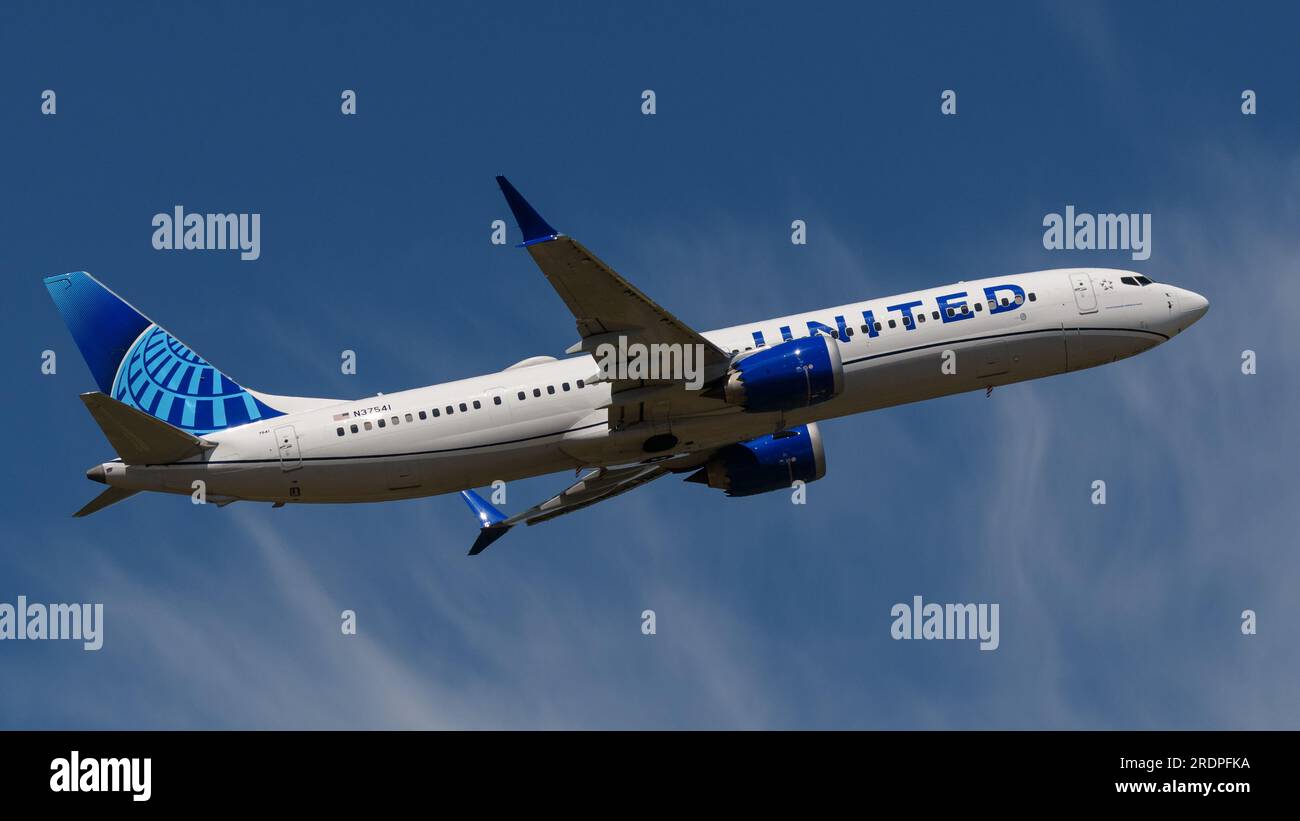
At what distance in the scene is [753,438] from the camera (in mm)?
56969

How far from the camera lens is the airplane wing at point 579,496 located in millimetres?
61188

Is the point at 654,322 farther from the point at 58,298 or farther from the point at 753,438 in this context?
the point at 58,298

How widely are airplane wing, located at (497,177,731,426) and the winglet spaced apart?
889 centimetres

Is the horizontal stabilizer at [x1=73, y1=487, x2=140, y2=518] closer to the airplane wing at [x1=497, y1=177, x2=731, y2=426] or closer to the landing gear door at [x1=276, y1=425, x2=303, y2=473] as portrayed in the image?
the landing gear door at [x1=276, y1=425, x2=303, y2=473]

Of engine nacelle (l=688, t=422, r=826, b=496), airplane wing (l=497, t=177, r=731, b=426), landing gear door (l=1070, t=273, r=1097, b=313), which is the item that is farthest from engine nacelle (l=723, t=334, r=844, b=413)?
landing gear door (l=1070, t=273, r=1097, b=313)

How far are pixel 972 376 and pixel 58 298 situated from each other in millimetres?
30220

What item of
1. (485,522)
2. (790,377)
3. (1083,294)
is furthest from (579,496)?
(1083,294)

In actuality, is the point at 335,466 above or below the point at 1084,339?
below

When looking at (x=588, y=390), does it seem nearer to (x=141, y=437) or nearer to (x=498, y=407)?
(x=498, y=407)

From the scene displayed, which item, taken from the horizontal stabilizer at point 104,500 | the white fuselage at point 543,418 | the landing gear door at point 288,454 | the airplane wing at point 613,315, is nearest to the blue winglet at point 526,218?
the airplane wing at point 613,315

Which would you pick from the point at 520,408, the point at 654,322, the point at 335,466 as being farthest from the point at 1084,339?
the point at 335,466

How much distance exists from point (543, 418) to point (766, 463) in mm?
9050

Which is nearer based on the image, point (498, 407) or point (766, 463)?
point (498, 407)

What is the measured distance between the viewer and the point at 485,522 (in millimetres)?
61594
